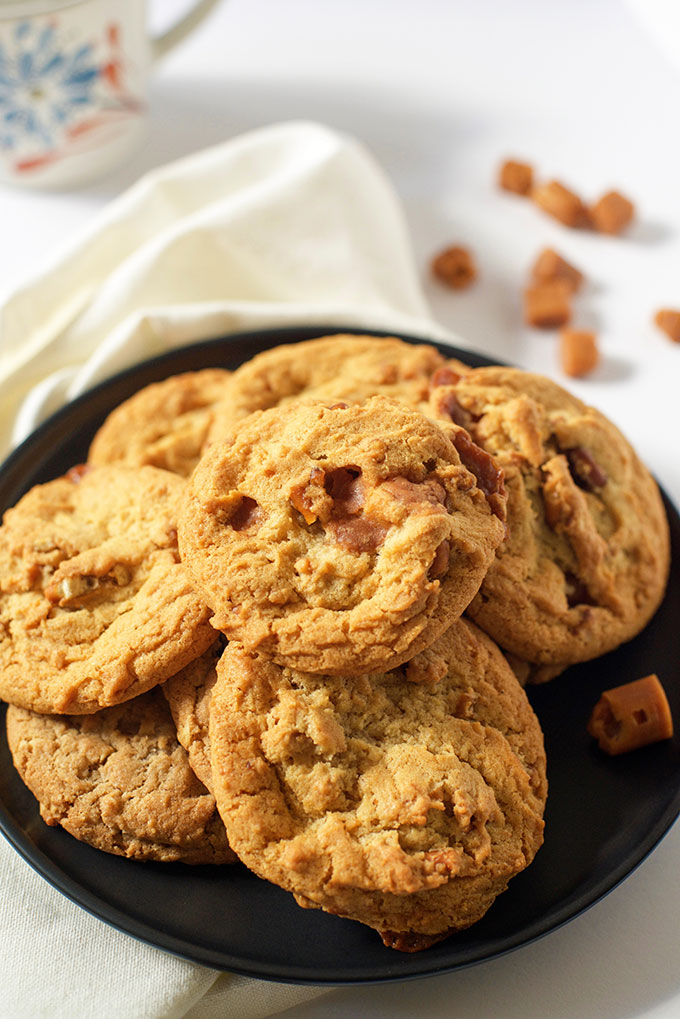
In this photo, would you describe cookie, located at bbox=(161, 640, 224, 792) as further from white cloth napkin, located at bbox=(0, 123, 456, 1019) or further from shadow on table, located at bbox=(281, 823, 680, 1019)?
white cloth napkin, located at bbox=(0, 123, 456, 1019)

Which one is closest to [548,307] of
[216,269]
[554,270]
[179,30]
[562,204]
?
[554,270]

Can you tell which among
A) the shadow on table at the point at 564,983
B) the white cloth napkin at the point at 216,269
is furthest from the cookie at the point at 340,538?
the white cloth napkin at the point at 216,269

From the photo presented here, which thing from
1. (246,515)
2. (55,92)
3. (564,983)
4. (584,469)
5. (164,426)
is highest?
(55,92)

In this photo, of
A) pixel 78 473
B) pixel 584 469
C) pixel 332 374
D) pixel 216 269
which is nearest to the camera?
pixel 584 469

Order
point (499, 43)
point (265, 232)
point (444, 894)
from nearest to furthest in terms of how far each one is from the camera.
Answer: point (444, 894) → point (265, 232) → point (499, 43)

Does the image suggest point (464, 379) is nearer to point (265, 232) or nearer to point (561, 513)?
point (561, 513)

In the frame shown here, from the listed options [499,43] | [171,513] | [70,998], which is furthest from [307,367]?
[499,43]

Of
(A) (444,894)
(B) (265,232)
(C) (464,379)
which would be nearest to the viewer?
(A) (444,894)

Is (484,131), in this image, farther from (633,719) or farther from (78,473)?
(633,719)
